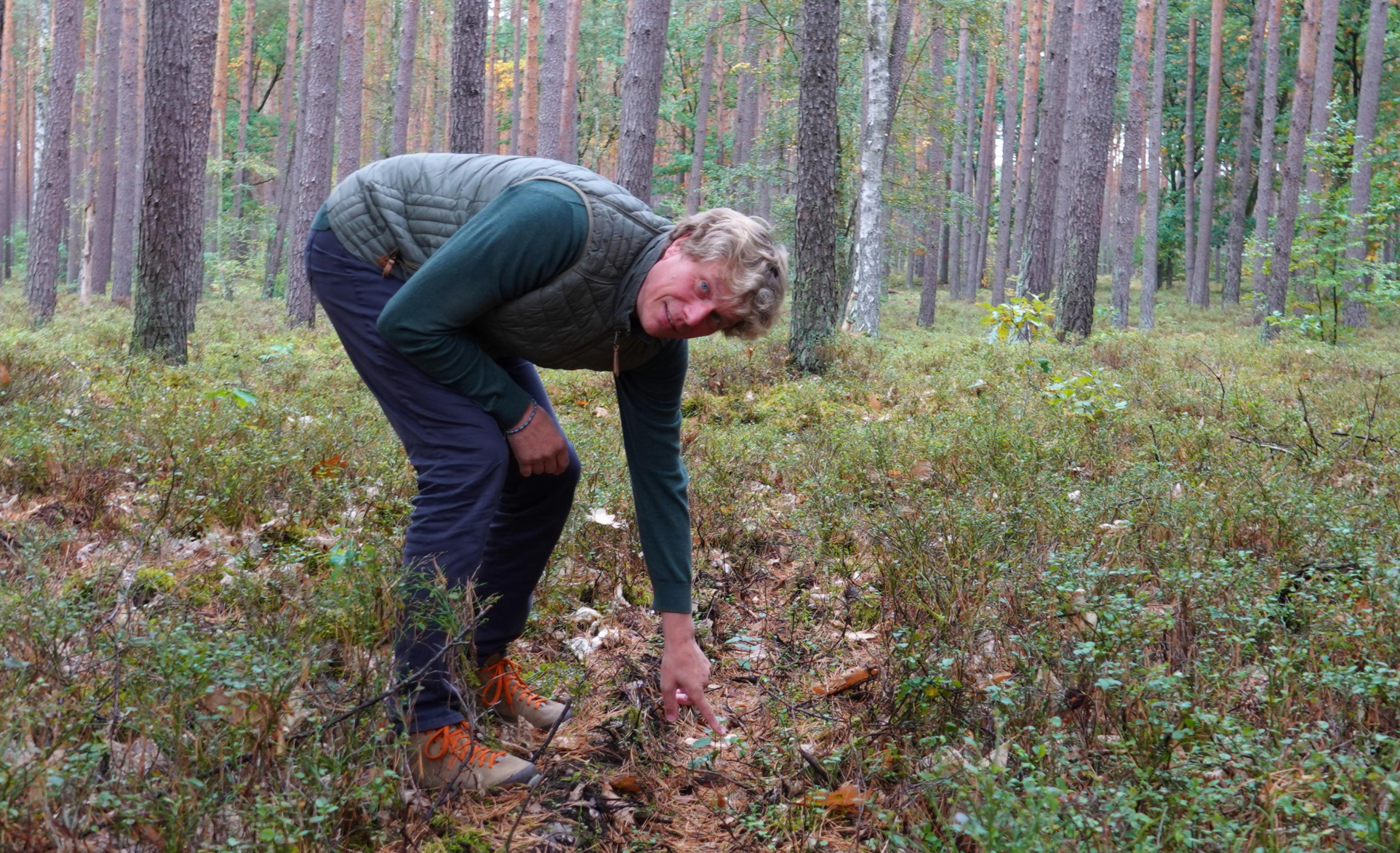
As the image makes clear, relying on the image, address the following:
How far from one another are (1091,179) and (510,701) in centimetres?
1147

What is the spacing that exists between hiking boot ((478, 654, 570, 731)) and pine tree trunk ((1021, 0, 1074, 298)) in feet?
40.8

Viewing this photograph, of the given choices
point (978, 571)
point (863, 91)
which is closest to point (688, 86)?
point (863, 91)

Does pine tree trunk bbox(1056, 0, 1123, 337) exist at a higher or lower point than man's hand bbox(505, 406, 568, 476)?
higher

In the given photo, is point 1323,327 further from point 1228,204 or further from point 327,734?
point 1228,204

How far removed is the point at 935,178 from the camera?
19625 mm

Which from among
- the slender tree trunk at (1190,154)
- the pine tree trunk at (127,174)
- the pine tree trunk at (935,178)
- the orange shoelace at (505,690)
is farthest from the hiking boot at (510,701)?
the slender tree trunk at (1190,154)

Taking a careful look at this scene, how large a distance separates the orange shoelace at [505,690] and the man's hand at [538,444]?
2.26 ft

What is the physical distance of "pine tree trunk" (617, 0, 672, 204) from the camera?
11148 millimetres

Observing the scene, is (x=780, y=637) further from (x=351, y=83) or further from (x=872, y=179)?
(x=351, y=83)

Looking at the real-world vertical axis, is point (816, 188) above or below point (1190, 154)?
below

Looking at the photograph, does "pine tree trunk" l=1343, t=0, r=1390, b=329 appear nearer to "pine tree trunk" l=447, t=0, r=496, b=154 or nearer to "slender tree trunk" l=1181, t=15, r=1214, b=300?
"slender tree trunk" l=1181, t=15, r=1214, b=300

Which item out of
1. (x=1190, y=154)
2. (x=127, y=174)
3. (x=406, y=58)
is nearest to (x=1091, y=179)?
(x=406, y=58)

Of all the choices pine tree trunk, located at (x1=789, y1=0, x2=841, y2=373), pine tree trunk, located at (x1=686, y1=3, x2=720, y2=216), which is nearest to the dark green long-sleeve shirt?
pine tree trunk, located at (x1=789, y1=0, x2=841, y2=373)

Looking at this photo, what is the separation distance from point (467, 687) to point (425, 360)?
0.85 meters
